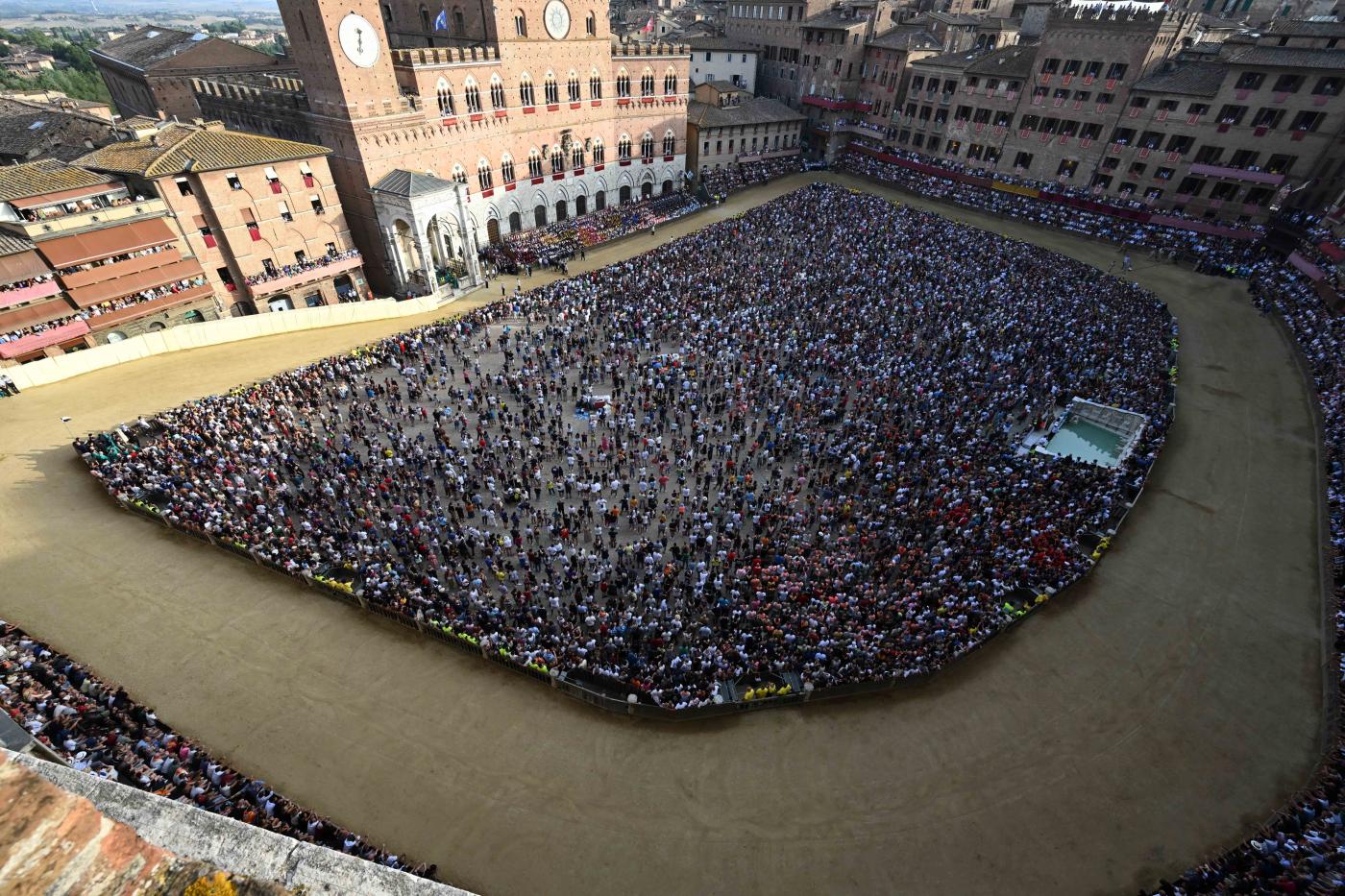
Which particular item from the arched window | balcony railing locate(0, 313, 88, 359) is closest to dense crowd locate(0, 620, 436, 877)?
balcony railing locate(0, 313, 88, 359)

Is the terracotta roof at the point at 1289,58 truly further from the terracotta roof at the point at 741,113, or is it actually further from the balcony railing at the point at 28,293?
the balcony railing at the point at 28,293

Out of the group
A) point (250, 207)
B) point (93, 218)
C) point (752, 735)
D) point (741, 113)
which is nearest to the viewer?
point (752, 735)

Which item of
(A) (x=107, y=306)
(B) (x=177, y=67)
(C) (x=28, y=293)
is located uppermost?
(B) (x=177, y=67)

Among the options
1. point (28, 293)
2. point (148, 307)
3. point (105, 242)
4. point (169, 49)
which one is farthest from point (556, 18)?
point (169, 49)

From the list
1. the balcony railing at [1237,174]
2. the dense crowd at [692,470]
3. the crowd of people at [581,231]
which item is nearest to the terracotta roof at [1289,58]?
the balcony railing at [1237,174]

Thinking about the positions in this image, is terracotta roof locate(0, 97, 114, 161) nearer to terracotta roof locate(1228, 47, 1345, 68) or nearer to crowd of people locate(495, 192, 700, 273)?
crowd of people locate(495, 192, 700, 273)

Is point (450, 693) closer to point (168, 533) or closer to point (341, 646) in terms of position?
point (341, 646)

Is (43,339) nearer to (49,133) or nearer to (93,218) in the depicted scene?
(93,218)

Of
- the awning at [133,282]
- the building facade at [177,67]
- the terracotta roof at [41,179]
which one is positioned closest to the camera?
the terracotta roof at [41,179]
